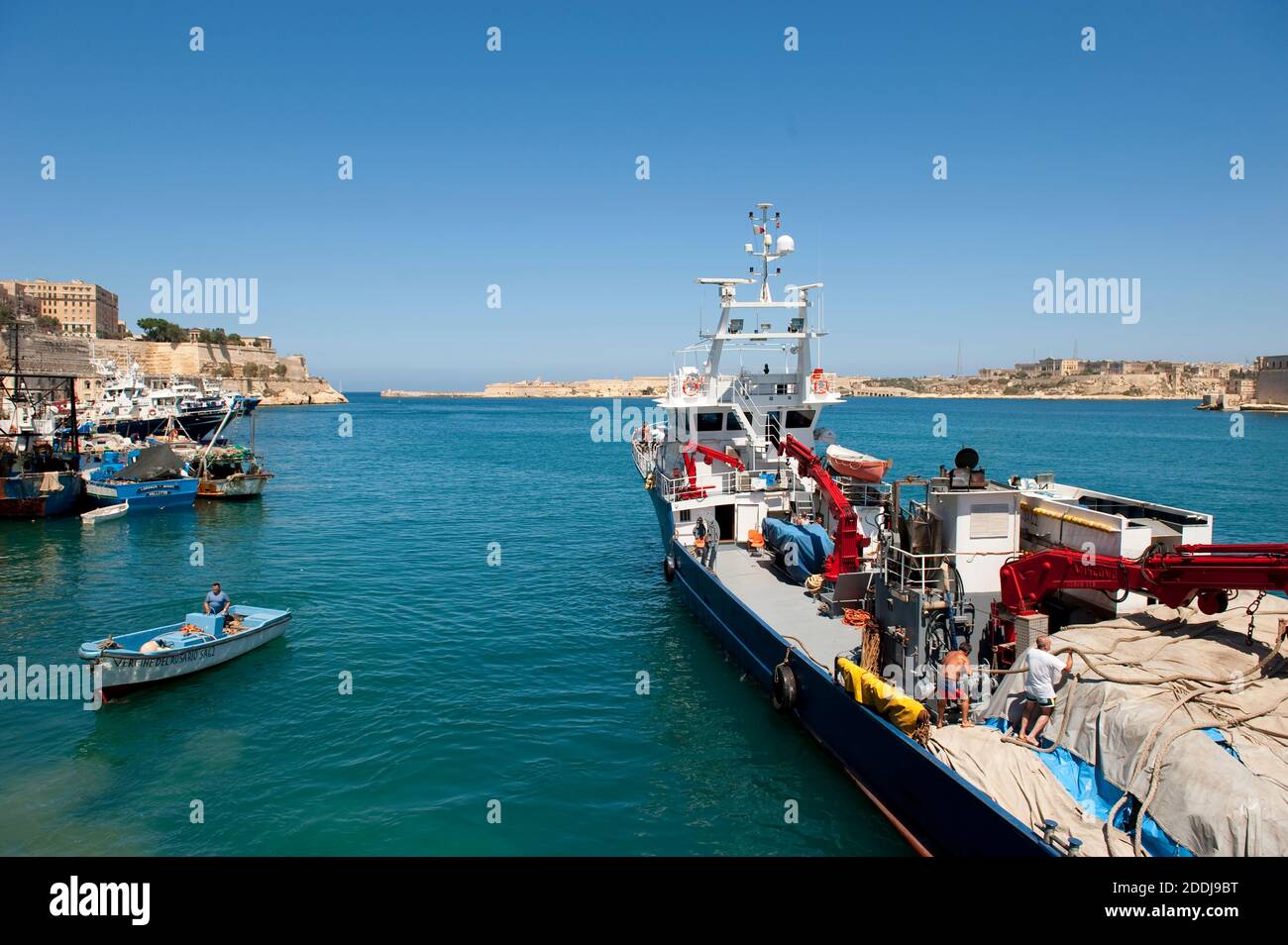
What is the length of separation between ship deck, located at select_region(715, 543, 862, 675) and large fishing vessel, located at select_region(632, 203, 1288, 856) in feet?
0.23

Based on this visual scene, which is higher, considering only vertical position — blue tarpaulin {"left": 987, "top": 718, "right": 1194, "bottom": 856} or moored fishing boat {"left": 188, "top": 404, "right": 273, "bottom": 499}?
moored fishing boat {"left": 188, "top": 404, "right": 273, "bottom": 499}

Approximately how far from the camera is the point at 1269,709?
8680 mm

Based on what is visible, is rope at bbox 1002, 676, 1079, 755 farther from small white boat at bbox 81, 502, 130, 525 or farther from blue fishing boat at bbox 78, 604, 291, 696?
small white boat at bbox 81, 502, 130, 525

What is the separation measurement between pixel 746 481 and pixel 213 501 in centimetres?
3395

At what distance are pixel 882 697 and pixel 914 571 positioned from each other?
2244 millimetres

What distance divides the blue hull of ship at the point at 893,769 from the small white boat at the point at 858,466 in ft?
19.2

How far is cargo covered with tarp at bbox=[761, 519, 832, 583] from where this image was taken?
17.8 metres

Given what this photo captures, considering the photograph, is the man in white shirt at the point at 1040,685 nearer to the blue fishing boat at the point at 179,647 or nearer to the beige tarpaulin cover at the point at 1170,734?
the beige tarpaulin cover at the point at 1170,734

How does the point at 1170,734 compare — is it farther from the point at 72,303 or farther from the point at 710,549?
the point at 72,303

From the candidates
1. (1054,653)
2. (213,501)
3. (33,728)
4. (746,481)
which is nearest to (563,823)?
(1054,653)

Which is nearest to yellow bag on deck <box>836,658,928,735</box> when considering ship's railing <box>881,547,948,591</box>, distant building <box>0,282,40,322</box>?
ship's railing <box>881,547,948,591</box>

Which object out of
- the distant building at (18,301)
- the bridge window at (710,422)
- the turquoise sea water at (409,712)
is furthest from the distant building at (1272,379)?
the distant building at (18,301)

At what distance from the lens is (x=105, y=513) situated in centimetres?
3806
